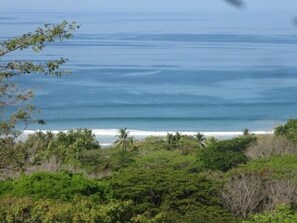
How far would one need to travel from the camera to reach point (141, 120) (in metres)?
79.4

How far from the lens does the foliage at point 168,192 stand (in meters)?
23.4

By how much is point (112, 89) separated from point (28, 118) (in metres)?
89.6

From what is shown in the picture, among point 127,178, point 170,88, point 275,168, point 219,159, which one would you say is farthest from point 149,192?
point 170,88

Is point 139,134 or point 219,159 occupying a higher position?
point 139,134

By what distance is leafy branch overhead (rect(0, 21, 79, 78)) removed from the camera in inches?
409

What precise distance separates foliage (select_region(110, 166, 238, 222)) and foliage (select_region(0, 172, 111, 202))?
2.59 meters

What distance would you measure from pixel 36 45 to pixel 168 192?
14964 millimetres

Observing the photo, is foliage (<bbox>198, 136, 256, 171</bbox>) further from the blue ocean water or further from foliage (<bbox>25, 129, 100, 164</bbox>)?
the blue ocean water

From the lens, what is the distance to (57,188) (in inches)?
787

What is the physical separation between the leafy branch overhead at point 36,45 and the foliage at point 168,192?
12698 millimetres

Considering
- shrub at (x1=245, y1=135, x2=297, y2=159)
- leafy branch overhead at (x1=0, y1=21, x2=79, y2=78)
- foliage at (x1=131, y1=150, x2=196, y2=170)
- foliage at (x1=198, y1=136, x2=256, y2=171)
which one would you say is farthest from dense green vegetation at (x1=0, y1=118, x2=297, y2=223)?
shrub at (x1=245, y1=135, x2=297, y2=159)

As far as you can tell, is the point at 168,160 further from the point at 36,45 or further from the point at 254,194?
the point at 36,45

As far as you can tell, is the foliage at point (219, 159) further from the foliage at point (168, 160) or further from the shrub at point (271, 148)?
the shrub at point (271, 148)

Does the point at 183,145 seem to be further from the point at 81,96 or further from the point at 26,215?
the point at 26,215
